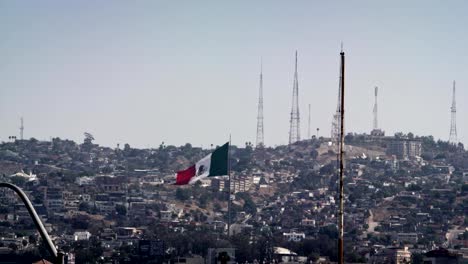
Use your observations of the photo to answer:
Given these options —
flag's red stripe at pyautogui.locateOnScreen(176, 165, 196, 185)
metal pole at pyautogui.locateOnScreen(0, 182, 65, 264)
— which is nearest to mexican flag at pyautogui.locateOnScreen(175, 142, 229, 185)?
flag's red stripe at pyautogui.locateOnScreen(176, 165, 196, 185)

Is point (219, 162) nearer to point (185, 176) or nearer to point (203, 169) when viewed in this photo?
point (203, 169)

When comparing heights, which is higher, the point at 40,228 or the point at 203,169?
the point at 203,169

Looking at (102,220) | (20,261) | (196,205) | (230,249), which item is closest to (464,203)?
(196,205)

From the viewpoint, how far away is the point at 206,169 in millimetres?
58094

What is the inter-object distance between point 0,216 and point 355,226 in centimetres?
3436

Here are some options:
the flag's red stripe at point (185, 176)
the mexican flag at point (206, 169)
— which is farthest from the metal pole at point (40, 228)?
the mexican flag at point (206, 169)

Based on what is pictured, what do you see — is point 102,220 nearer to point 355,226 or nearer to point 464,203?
point 355,226

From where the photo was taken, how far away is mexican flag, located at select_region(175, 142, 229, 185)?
2210 inches

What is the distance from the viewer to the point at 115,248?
111875mm

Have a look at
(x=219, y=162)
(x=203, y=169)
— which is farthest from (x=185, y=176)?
(x=219, y=162)

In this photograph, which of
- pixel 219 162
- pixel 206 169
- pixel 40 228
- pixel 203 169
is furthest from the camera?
pixel 219 162

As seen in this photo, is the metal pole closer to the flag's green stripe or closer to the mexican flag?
the mexican flag

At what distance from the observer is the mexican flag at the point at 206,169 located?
56.1 metres

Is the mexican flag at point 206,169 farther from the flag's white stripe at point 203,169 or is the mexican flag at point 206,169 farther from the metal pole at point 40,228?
the metal pole at point 40,228
